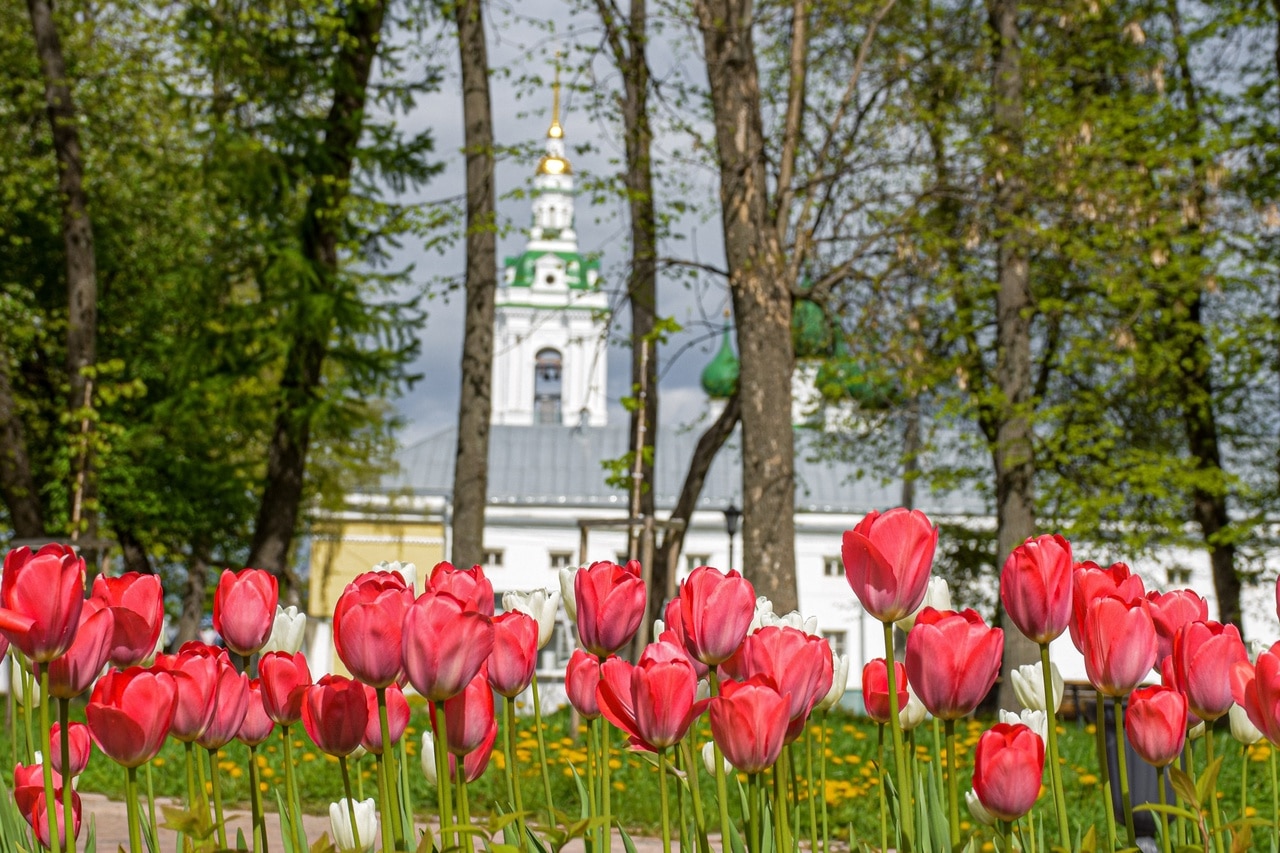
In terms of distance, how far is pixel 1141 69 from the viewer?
55.2 feet

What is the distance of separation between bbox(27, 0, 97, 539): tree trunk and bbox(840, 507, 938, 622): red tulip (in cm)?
1503

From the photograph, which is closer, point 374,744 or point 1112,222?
point 374,744

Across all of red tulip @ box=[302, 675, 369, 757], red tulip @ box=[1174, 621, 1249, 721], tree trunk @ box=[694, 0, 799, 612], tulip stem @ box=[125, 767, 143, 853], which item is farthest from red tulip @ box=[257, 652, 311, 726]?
tree trunk @ box=[694, 0, 799, 612]

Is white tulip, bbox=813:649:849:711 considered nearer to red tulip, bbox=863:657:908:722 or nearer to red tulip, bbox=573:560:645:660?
red tulip, bbox=863:657:908:722

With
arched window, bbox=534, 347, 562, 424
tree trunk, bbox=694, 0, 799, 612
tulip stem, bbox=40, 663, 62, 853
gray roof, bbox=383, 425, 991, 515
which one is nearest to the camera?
tulip stem, bbox=40, 663, 62, 853

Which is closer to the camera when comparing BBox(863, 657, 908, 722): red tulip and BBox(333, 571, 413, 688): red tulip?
BBox(333, 571, 413, 688): red tulip

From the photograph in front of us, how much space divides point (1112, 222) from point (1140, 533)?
6182 millimetres

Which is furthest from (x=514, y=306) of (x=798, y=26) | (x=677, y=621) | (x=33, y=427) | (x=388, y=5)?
(x=677, y=621)

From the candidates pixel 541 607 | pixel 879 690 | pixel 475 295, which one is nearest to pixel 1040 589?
pixel 879 690

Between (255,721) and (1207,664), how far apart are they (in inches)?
48.6

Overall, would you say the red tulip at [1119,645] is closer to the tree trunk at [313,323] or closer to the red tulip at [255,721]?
the red tulip at [255,721]

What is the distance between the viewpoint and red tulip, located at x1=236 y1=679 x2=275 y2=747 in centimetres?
177

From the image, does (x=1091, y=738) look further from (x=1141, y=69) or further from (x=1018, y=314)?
(x=1141, y=69)

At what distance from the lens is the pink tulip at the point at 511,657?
5.16 feet
